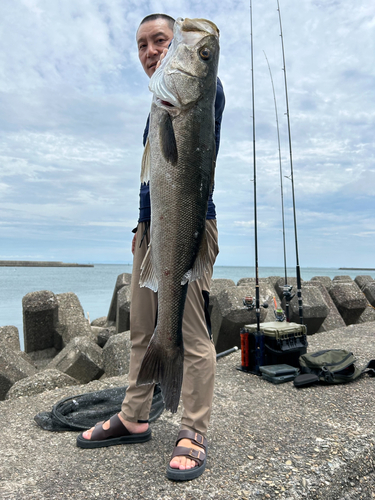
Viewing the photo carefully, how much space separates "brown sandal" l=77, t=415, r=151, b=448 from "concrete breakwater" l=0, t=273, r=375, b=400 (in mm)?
1618

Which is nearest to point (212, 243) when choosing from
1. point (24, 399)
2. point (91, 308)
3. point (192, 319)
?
point (192, 319)

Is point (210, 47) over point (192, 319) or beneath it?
over

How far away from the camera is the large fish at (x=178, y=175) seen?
80.0 inches

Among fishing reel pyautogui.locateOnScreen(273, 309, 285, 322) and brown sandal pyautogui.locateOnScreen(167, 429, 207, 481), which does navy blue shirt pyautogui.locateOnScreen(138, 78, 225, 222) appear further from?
fishing reel pyautogui.locateOnScreen(273, 309, 285, 322)

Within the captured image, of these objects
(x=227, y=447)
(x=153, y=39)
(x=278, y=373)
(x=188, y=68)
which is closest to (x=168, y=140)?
(x=188, y=68)

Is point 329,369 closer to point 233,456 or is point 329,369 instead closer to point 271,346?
point 271,346

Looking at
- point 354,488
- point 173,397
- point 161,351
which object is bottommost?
point 354,488

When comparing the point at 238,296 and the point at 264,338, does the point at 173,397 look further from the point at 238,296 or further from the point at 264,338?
the point at 238,296

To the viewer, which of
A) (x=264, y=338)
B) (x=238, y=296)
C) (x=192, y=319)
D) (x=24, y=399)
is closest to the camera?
(x=192, y=319)

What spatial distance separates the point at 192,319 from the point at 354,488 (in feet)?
4.69

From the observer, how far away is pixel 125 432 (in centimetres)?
263

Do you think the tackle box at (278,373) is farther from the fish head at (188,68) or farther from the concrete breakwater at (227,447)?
the fish head at (188,68)

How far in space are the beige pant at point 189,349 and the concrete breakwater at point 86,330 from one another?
192 centimetres

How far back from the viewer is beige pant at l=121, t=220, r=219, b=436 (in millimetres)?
2387
